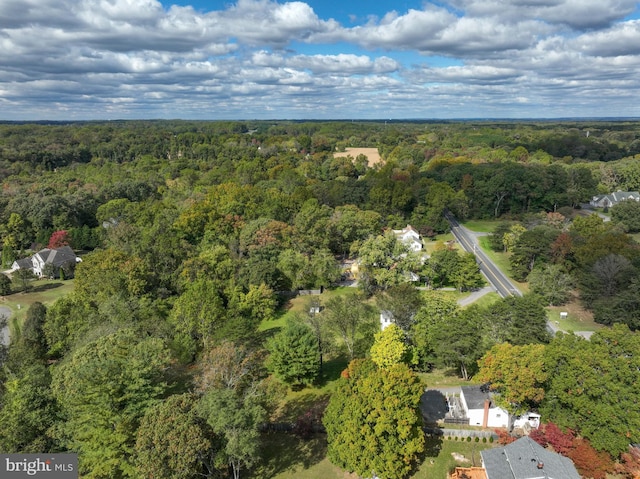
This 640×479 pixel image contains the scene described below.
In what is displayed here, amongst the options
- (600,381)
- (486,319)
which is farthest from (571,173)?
(600,381)

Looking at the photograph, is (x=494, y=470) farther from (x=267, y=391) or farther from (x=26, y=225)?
(x=26, y=225)

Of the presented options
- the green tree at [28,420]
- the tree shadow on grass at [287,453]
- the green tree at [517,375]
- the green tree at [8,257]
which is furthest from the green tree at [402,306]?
the green tree at [8,257]

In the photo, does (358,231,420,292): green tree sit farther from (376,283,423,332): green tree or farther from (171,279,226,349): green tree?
(171,279,226,349): green tree

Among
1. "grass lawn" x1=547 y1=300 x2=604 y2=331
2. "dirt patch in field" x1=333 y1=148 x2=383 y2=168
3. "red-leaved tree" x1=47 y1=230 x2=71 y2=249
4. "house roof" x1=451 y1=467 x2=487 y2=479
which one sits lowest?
"house roof" x1=451 y1=467 x2=487 y2=479

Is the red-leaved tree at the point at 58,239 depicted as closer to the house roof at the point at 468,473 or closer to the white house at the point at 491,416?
the white house at the point at 491,416

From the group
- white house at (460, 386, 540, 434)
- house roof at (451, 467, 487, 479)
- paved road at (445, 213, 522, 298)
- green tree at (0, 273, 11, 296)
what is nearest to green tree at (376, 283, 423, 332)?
white house at (460, 386, 540, 434)

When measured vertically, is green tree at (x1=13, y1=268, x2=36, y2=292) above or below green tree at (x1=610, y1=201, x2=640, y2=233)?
below

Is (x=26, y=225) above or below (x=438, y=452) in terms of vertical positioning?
above
